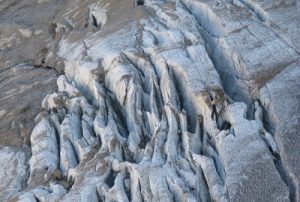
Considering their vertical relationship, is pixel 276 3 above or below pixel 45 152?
above

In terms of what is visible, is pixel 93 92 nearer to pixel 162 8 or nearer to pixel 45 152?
pixel 45 152

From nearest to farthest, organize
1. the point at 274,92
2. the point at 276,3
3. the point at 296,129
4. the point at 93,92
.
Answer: the point at 296,129, the point at 274,92, the point at 93,92, the point at 276,3

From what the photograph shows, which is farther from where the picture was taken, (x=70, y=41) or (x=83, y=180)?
(x=70, y=41)

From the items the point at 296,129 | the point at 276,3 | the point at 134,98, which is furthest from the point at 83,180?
the point at 276,3

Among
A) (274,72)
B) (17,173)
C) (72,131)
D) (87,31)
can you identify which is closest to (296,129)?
(274,72)

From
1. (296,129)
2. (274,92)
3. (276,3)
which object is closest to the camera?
(296,129)

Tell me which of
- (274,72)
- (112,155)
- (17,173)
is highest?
(274,72)

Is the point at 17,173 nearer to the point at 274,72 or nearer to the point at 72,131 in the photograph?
the point at 72,131
